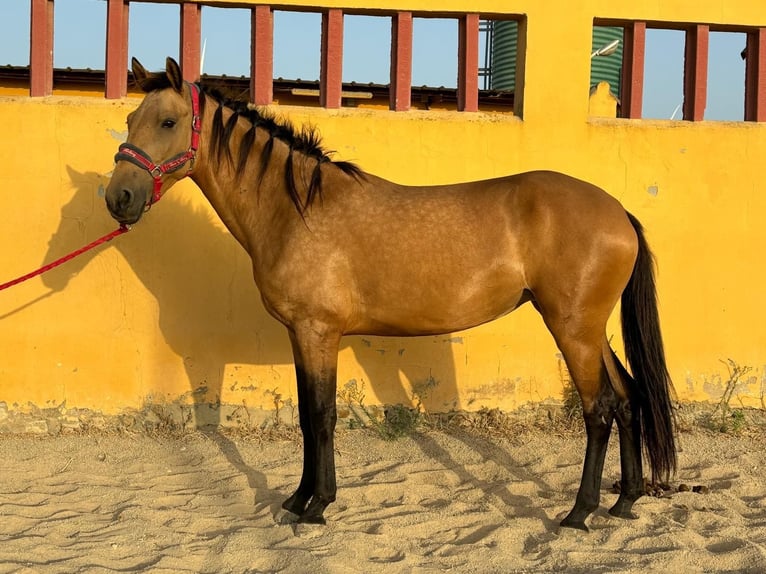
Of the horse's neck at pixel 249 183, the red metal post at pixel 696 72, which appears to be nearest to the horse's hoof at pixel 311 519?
the horse's neck at pixel 249 183

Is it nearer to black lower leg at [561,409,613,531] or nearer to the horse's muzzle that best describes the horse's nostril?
the horse's muzzle

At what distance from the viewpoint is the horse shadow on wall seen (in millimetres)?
5516

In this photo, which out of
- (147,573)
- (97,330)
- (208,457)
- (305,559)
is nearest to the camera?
(147,573)

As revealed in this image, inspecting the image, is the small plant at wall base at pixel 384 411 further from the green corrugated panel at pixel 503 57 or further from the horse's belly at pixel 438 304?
the green corrugated panel at pixel 503 57

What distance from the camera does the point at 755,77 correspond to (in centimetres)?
589

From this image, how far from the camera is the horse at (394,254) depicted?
4008mm

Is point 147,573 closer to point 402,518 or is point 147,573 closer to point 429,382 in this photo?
point 402,518

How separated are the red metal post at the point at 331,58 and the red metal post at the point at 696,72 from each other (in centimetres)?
259

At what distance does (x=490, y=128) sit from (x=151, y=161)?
8.68ft

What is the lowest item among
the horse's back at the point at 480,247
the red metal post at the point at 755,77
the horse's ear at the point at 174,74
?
Result: the horse's back at the point at 480,247

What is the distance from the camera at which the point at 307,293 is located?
13.2 feet

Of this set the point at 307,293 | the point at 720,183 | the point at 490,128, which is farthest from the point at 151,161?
the point at 720,183

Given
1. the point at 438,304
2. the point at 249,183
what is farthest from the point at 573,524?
the point at 249,183

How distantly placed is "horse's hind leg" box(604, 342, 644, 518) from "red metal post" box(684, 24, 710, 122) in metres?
2.54
